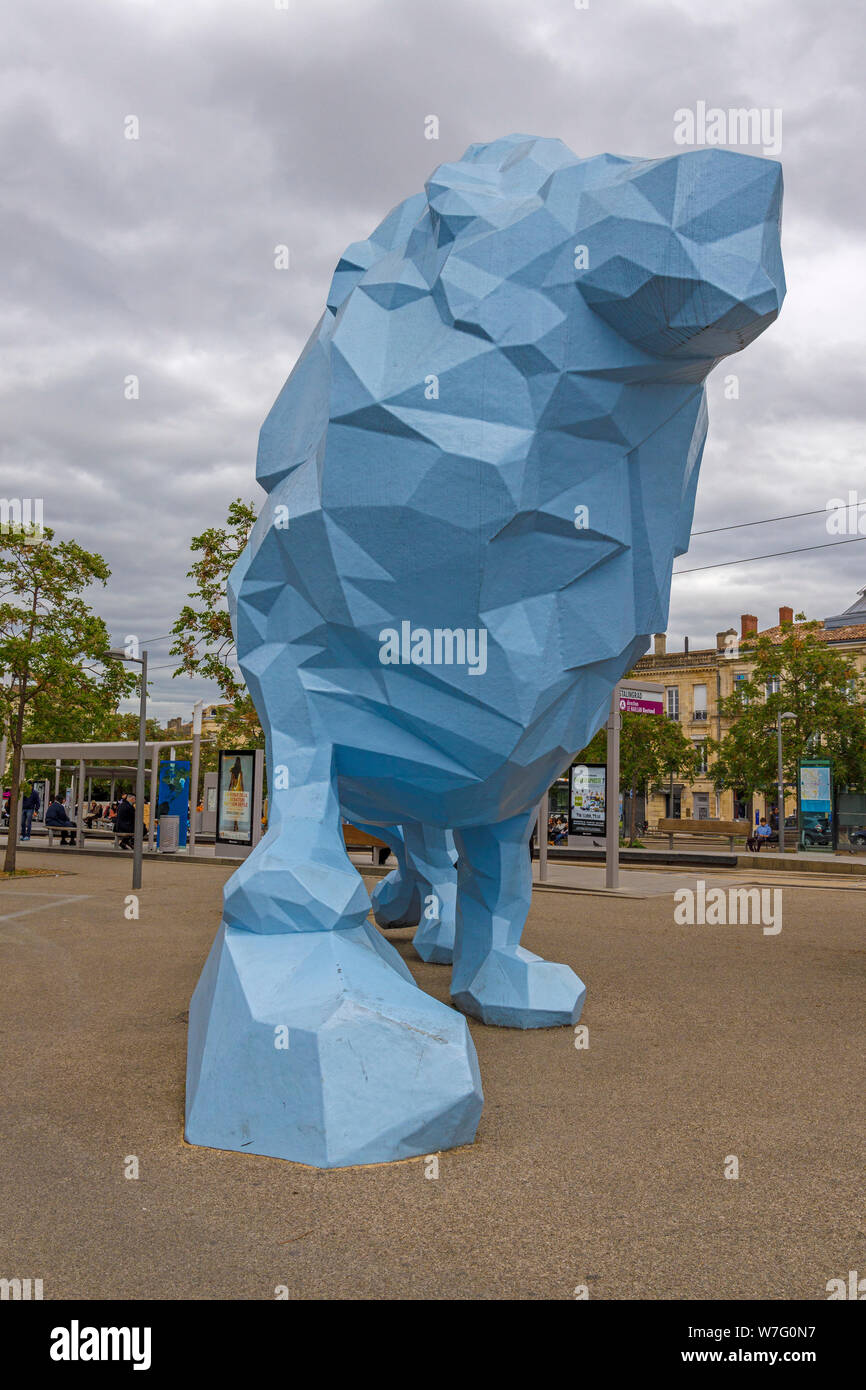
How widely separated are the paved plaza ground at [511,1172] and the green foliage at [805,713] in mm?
23270

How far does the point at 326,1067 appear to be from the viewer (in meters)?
3.02

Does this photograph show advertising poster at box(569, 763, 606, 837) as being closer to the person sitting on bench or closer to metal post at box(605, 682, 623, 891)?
metal post at box(605, 682, 623, 891)

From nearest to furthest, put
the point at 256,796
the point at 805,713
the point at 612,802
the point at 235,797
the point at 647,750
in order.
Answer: the point at 612,802, the point at 256,796, the point at 235,797, the point at 805,713, the point at 647,750

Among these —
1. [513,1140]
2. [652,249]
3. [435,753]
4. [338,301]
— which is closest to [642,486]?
[652,249]

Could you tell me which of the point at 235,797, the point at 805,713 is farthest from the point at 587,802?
the point at 805,713

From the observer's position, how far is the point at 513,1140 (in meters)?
3.37

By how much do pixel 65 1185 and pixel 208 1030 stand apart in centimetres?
58

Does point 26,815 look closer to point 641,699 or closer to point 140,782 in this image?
point 140,782

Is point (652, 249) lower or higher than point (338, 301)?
lower

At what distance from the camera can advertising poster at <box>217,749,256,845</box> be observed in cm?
1806

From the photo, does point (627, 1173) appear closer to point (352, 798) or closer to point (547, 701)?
point (547, 701)

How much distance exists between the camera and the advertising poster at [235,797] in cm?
1806

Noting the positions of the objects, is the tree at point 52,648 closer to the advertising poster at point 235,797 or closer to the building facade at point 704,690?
the advertising poster at point 235,797

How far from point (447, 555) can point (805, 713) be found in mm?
26712
